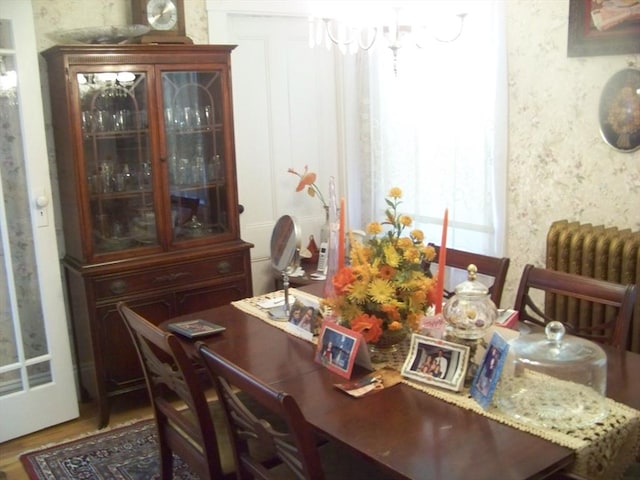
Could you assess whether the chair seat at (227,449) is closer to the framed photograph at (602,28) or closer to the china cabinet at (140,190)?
the china cabinet at (140,190)

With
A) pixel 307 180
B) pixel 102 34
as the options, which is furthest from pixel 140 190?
pixel 307 180

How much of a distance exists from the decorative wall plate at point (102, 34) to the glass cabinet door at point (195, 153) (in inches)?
10.1

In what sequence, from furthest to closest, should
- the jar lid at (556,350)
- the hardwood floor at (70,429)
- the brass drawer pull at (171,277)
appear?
the brass drawer pull at (171,277)
the hardwood floor at (70,429)
the jar lid at (556,350)

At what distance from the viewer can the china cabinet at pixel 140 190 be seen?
10.2ft

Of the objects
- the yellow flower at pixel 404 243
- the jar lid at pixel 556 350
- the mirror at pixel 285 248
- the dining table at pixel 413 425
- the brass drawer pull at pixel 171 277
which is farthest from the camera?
the brass drawer pull at pixel 171 277

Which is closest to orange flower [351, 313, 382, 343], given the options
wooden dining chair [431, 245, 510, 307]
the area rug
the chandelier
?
wooden dining chair [431, 245, 510, 307]

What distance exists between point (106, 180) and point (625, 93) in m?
2.35

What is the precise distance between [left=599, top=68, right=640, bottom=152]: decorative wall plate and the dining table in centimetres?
118

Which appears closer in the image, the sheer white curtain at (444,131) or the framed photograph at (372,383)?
the framed photograph at (372,383)

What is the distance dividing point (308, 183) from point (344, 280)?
2032 mm

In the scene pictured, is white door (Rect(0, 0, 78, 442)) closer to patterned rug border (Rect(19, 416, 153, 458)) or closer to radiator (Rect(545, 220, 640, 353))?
patterned rug border (Rect(19, 416, 153, 458))

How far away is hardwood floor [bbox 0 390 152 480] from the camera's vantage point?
2910mm

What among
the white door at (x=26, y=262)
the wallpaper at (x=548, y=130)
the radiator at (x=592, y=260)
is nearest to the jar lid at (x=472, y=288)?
the radiator at (x=592, y=260)

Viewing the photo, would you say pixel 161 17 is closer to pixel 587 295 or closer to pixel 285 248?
pixel 285 248
